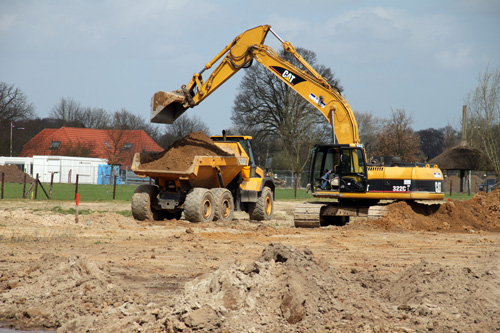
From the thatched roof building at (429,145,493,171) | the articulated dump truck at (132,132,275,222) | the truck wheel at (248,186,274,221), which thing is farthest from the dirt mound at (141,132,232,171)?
the thatched roof building at (429,145,493,171)

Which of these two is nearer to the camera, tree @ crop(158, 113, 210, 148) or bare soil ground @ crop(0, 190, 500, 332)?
bare soil ground @ crop(0, 190, 500, 332)

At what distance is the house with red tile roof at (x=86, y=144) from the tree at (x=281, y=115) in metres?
11.9

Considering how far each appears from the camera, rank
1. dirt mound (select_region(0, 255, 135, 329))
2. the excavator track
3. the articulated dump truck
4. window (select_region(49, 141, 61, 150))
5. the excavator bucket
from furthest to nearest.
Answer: window (select_region(49, 141, 61, 150)) → the excavator bucket → the excavator track → the articulated dump truck → dirt mound (select_region(0, 255, 135, 329))

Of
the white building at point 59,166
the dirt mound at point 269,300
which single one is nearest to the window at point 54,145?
the white building at point 59,166

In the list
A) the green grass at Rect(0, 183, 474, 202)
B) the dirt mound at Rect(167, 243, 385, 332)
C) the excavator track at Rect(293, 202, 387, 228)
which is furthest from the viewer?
the green grass at Rect(0, 183, 474, 202)

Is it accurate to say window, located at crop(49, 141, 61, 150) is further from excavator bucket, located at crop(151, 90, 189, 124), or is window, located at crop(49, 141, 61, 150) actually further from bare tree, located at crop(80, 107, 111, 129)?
excavator bucket, located at crop(151, 90, 189, 124)

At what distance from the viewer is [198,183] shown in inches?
617

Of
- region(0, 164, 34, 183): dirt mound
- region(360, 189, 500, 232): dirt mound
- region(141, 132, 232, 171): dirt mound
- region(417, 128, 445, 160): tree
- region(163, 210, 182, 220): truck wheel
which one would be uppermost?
region(417, 128, 445, 160): tree

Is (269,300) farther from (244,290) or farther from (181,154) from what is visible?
(181,154)

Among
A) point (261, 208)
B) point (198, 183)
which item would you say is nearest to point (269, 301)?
point (198, 183)

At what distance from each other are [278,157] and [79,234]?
4332 cm

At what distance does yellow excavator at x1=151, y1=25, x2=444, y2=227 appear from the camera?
15180 mm

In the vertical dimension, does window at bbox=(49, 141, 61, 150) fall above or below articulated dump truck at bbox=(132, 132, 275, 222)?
above

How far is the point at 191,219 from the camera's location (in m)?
15.0
